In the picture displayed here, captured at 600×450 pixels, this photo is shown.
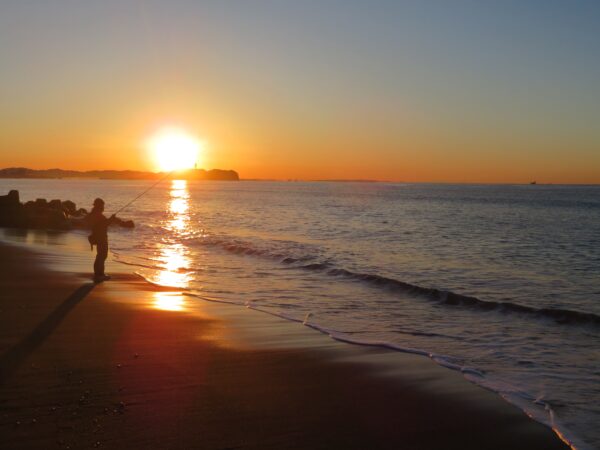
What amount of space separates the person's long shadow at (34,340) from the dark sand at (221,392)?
23 mm

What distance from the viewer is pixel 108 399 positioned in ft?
17.7

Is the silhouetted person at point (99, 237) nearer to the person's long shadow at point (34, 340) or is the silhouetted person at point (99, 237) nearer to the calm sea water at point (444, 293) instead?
the calm sea water at point (444, 293)

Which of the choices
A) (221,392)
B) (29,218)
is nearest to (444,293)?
(221,392)

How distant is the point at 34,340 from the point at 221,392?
117 inches

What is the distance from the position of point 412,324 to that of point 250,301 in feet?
10.6

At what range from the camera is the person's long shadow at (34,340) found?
616cm

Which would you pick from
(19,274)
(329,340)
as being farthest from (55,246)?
(329,340)

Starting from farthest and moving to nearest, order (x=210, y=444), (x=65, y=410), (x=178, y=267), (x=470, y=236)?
(x=470, y=236) → (x=178, y=267) → (x=65, y=410) → (x=210, y=444)

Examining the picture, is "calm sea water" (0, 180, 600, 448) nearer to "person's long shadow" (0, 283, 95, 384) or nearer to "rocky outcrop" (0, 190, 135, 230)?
"rocky outcrop" (0, 190, 135, 230)

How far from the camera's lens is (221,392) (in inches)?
227

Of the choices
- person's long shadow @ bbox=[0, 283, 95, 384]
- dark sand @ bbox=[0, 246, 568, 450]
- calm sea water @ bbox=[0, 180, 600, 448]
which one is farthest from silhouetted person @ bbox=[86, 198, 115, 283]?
dark sand @ bbox=[0, 246, 568, 450]

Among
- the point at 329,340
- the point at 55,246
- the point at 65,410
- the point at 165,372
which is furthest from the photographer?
the point at 55,246

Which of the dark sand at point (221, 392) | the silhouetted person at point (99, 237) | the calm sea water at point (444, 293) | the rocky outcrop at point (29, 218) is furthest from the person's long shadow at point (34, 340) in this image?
the rocky outcrop at point (29, 218)

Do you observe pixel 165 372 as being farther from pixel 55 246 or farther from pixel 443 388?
pixel 55 246
